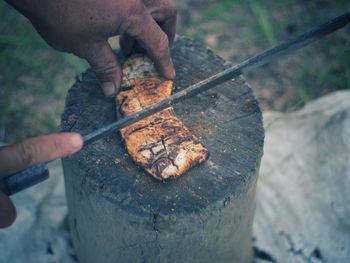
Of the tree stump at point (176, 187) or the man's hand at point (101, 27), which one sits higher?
the man's hand at point (101, 27)

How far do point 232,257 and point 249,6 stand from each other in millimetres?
2581

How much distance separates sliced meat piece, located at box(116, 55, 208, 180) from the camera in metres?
1.71

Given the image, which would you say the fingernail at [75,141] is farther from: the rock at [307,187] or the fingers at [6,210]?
the rock at [307,187]

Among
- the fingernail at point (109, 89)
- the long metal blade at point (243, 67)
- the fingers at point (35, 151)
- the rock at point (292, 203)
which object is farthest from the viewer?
the rock at point (292, 203)

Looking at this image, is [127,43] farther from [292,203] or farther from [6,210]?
[292,203]

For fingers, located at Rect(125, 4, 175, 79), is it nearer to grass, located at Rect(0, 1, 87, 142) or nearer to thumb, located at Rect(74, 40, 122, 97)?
thumb, located at Rect(74, 40, 122, 97)

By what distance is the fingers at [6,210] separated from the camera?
159 centimetres

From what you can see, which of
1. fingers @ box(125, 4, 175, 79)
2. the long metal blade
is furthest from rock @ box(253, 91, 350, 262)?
fingers @ box(125, 4, 175, 79)

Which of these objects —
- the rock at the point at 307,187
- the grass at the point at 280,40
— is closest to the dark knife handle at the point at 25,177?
the rock at the point at 307,187

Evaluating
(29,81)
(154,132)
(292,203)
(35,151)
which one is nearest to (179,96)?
(154,132)

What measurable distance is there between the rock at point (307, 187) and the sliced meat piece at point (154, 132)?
1174 millimetres

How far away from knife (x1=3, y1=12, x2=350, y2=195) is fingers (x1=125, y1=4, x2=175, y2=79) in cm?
21

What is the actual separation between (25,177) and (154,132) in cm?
56

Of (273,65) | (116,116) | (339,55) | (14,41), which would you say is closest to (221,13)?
(273,65)
